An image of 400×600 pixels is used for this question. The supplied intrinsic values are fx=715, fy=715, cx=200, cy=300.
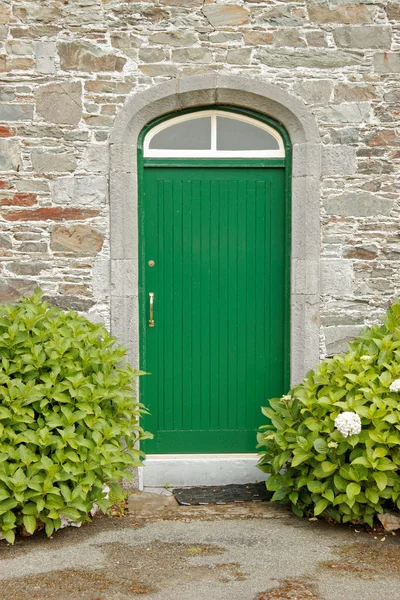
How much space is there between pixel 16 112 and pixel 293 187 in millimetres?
2176

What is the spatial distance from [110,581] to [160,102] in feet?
11.2

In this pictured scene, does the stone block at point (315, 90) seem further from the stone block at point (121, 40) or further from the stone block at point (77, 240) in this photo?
the stone block at point (77, 240)

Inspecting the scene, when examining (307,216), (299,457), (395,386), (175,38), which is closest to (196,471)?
(299,457)

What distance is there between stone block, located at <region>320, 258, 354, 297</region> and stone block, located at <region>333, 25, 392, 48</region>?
5.41 ft

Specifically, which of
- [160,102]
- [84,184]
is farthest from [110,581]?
[160,102]

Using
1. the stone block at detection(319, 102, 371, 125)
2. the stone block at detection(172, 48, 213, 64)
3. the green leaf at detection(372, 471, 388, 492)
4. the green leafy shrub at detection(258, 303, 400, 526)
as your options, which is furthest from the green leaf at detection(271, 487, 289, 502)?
the stone block at detection(172, 48, 213, 64)

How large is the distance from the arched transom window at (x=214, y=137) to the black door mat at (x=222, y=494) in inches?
102

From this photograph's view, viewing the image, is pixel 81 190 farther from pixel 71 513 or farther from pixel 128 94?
pixel 71 513

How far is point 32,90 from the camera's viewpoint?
539cm

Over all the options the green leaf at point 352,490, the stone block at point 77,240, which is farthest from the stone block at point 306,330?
the stone block at point 77,240

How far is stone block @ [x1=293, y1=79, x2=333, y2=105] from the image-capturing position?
5.46 metres

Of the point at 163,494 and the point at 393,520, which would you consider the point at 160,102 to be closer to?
the point at 163,494

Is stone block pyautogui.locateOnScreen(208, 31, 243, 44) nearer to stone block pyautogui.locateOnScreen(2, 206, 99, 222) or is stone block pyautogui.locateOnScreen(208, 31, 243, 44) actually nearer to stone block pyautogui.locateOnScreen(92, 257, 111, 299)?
stone block pyautogui.locateOnScreen(2, 206, 99, 222)

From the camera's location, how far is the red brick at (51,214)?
5.40 metres
